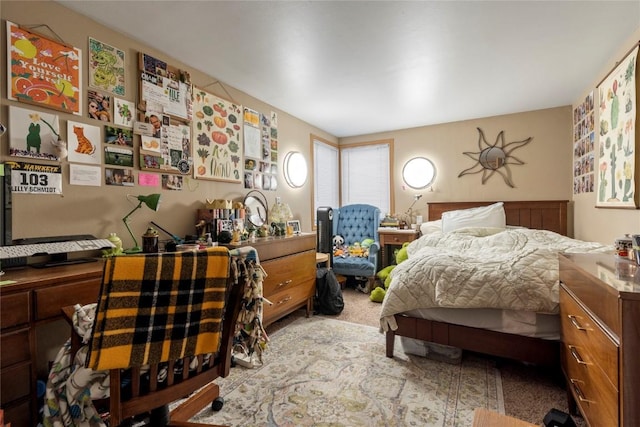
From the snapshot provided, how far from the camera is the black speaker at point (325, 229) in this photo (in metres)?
3.87

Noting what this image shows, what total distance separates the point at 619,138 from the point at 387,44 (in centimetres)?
203

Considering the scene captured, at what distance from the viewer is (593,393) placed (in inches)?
46.5

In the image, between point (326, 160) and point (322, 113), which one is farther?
point (326, 160)

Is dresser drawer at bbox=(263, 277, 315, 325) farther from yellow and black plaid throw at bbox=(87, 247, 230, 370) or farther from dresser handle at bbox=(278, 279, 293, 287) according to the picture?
yellow and black plaid throw at bbox=(87, 247, 230, 370)

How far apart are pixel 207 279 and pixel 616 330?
1378 mm

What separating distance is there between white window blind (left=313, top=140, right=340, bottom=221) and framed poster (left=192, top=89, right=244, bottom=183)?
1626mm

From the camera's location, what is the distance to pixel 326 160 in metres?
4.96

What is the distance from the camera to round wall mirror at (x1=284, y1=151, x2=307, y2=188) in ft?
12.8

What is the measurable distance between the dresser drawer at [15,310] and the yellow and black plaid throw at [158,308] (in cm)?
62

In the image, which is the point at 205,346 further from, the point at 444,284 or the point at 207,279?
the point at 444,284

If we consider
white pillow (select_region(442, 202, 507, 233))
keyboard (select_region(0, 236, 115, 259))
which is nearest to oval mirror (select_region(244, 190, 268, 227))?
keyboard (select_region(0, 236, 115, 259))

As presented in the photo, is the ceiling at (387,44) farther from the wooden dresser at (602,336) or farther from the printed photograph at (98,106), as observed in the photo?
the wooden dresser at (602,336)

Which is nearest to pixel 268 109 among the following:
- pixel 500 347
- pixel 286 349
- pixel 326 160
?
pixel 326 160

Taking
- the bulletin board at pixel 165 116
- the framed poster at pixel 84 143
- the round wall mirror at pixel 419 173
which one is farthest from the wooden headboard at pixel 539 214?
the framed poster at pixel 84 143
